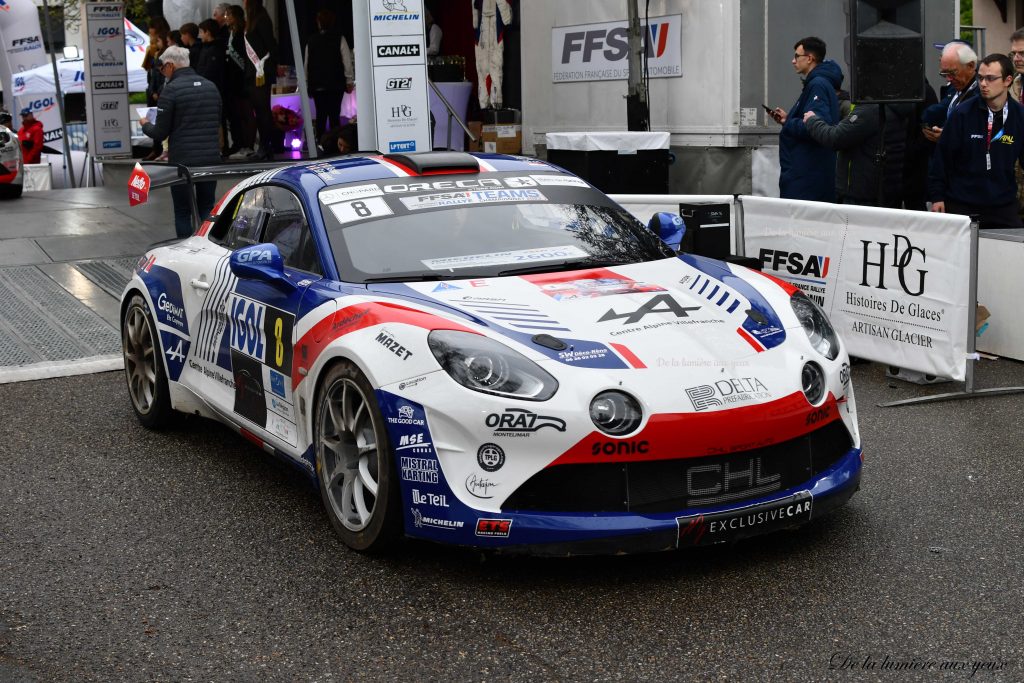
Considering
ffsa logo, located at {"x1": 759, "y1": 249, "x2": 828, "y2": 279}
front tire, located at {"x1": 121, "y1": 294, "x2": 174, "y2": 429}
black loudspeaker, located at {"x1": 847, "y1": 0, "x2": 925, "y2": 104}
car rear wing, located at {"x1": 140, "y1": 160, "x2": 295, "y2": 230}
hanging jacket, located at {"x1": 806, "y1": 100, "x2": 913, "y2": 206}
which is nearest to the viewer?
front tire, located at {"x1": 121, "y1": 294, "x2": 174, "y2": 429}

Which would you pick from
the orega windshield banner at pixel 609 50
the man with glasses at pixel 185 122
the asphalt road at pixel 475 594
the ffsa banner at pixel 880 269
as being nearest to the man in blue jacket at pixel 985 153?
the ffsa banner at pixel 880 269

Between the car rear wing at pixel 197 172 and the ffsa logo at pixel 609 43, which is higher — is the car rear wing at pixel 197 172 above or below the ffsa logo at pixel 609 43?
below

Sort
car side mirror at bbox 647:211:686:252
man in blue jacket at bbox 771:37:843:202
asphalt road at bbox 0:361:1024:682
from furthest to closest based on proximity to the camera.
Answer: man in blue jacket at bbox 771:37:843:202 → car side mirror at bbox 647:211:686:252 → asphalt road at bbox 0:361:1024:682

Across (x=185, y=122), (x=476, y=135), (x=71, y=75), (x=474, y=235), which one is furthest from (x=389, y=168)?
(x=71, y=75)

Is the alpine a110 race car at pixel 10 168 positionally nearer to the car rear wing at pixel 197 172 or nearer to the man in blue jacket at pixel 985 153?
the car rear wing at pixel 197 172

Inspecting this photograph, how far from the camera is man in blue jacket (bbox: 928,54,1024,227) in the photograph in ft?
28.2

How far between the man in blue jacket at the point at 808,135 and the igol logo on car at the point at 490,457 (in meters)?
6.52

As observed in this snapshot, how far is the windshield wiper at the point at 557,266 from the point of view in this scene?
5.17m

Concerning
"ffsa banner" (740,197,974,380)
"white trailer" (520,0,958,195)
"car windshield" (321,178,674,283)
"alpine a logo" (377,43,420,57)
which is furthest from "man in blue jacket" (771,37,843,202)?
"car windshield" (321,178,674,283)

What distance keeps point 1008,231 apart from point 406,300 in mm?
5049

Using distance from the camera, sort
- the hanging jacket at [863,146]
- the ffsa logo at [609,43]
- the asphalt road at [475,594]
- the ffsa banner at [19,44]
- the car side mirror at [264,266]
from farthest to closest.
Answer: the ffsa banner at [19,44], the ffsa logo at [609,43], the hanging jacket at [863,146], the car side mirror at [264,266], the asphalt road at [475,594]

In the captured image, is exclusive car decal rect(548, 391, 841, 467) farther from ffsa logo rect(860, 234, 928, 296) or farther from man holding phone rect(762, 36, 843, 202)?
man holding phone rect(762, 36, 843, 202)

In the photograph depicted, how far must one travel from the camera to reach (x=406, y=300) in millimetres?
4816

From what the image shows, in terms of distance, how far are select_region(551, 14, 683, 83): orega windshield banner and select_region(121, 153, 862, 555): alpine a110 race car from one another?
8.59 metres
